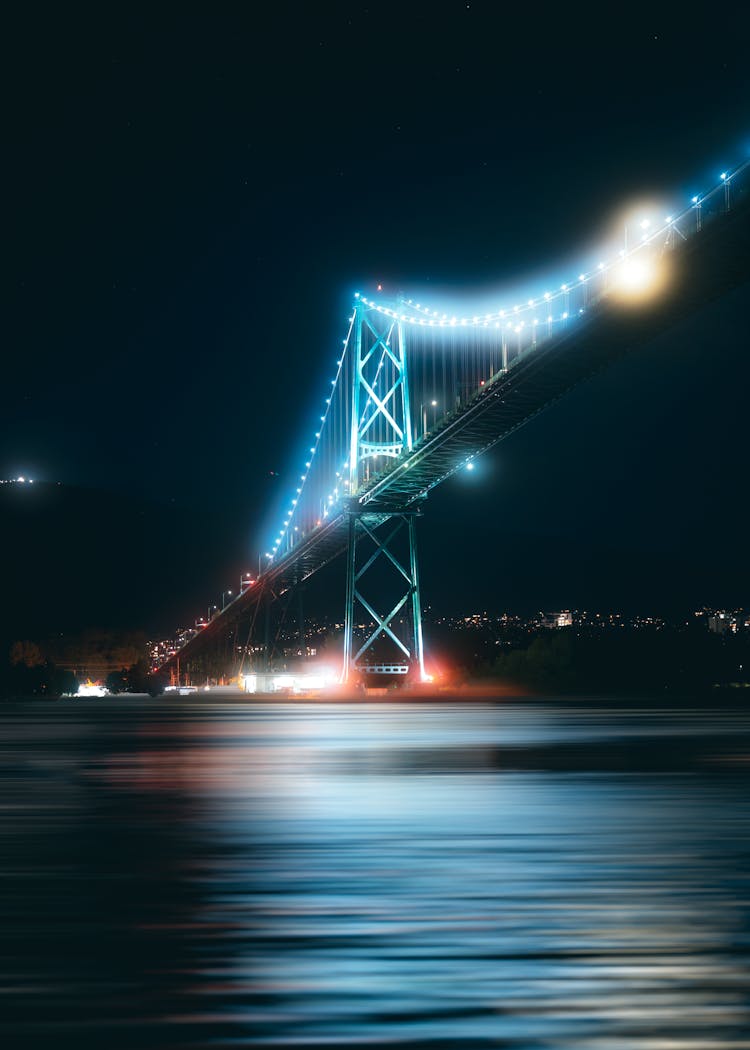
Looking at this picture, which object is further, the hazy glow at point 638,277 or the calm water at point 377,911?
the hazy glow at point 638,277

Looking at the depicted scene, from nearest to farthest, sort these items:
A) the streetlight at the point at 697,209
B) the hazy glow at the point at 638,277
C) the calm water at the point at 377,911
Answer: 1. the calm water at the point at 377,911
2. the streetlight at the point at 697,209
3. the hazy glow at the point at 638,277

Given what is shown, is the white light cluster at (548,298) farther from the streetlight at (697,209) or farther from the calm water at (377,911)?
the calm water at (377,911)

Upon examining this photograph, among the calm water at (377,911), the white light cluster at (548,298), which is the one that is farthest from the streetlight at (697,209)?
the calm water at (377,911)

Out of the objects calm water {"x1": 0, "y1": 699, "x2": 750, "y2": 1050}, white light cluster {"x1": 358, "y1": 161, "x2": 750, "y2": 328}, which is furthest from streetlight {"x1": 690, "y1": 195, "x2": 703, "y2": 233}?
calm water {"x1": 0, "y1": 699, "x2": 750, "y2": 1050}

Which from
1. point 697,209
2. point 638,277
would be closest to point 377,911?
point 697,209

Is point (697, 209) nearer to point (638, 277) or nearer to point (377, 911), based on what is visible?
point (638, 277)

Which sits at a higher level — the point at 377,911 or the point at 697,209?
the point at 697,209

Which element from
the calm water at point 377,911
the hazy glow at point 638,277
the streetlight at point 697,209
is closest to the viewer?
the calm water at point 377,911

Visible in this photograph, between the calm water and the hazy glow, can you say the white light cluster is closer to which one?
the hazy glow

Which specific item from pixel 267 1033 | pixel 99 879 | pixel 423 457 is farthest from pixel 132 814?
pixel 423 457
